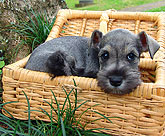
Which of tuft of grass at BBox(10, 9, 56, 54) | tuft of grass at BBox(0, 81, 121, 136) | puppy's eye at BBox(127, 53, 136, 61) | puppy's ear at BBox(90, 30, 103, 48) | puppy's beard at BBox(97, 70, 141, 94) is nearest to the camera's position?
puppy's beard at BBox(97, 70, 141, 94)

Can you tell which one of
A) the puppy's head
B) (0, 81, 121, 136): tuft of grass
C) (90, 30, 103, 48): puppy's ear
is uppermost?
(90, 30, 103, 48): puppy's ear

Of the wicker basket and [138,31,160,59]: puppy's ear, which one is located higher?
[138,31,160,59]: puppy's ear

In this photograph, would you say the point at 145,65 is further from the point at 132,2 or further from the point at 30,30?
the point at 132,2

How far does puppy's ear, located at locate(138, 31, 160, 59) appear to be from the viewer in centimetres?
373

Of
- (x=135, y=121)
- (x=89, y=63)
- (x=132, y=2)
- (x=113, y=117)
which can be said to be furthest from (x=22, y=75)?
(x=132, y=2)

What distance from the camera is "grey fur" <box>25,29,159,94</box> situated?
329 cm

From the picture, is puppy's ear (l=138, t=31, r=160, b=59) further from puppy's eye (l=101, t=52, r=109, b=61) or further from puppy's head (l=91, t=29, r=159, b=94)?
puppy's eye (l=101, t=52, r=109, b=61)

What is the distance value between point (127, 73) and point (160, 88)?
0.51m

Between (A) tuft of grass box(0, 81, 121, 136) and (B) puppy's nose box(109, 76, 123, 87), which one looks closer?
(B) puppy's nose box(109, 76, 123, 87)

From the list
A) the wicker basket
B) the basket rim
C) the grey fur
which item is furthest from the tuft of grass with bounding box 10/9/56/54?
the basket rim

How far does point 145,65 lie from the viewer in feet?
15.4

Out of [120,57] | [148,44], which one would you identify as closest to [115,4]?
[148,44]

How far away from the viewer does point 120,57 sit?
365cm

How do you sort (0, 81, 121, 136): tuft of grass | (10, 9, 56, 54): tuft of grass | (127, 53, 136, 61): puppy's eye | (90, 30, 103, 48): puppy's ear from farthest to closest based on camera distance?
(10, 9, 56, 54): tuft of grass < (90, 30, 103, 48): puppy's ear < (127, 53, 136, 61): puppy's eye < (0, 81, 121, 136): tuft of grass
